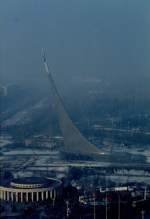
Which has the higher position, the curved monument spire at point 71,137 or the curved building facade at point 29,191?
the curved monument spire at point 71,137

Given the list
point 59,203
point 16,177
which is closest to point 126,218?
point 59,203

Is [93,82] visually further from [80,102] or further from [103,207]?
[103,207]

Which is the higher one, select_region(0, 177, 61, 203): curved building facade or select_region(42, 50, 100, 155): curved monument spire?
select_region(42, 50, 100, 155): curved monument spire

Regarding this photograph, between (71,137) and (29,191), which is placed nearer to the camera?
(29,191)

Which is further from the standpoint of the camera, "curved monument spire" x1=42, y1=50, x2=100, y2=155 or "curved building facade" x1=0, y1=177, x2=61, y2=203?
"curved monument spire" x1=42, y1=50, x2=100, y2=155
